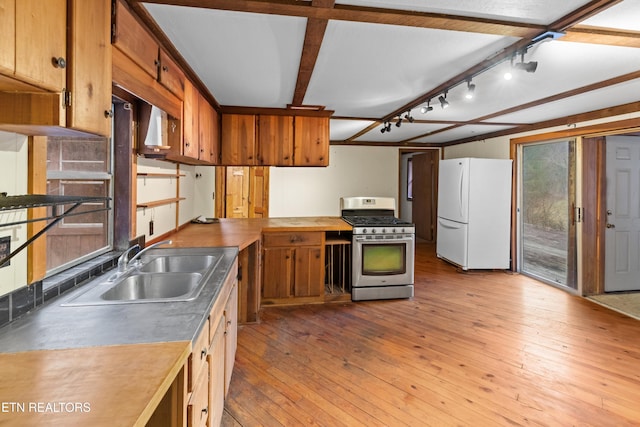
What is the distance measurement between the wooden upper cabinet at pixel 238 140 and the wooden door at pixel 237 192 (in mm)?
1893

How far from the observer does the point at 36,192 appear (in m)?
1.29

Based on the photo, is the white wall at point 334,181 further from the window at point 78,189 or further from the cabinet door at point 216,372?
the cabinet door at point 216,372

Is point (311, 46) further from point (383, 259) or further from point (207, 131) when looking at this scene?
point (383, 259)

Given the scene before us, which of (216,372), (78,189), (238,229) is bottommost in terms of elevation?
(216,372)

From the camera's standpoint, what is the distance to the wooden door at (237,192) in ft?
18.2

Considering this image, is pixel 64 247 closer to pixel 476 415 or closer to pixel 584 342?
pixel 476 415

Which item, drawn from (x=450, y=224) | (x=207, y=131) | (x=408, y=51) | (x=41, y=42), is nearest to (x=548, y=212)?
(x=450, y=224)

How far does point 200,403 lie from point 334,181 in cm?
537

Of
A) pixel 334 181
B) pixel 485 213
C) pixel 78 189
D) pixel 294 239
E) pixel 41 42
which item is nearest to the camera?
pixel 41 42

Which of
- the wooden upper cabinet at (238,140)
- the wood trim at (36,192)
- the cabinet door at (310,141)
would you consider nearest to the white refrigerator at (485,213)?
the cabinet door at (310,141)

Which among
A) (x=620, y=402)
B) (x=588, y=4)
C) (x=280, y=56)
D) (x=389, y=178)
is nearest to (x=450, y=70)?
(x=588, y=4)

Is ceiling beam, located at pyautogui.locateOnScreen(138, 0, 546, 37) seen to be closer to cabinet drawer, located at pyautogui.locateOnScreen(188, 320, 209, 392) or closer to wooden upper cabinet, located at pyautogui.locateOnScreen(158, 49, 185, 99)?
wooden upper cabinet, located at pyautogui.locateOnScreen(158, 49, 185, 99)

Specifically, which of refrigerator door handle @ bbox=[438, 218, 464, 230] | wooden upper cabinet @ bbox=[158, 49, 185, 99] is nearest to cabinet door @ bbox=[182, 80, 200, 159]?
wooden upper cabinet @ bbox=[158, 49, 185, 99]

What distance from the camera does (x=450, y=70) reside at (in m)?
2.39
